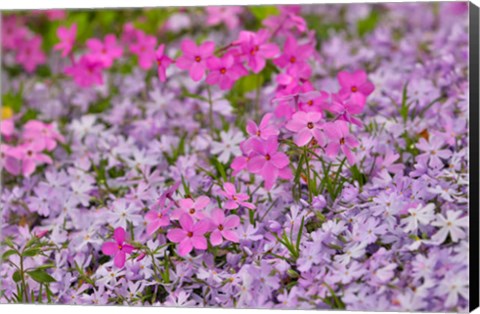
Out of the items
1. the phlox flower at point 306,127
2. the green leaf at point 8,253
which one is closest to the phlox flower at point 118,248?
the green leaf at point 8,253

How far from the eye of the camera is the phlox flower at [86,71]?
3.05 m

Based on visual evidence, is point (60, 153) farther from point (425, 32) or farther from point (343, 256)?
point (425, 32)

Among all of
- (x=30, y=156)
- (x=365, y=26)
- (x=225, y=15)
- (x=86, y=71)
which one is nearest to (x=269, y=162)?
(x=30, y=156)

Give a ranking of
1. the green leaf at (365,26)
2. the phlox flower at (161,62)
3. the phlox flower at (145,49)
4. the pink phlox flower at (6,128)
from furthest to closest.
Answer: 1. the green leaf at (365,26)
2. the phlox flower at (145,49)
3. the pink phlox flower at (6,128)
4. the phlox flower at (161,62)

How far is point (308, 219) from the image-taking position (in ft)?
7.55

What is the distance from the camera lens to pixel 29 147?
9.27 feet

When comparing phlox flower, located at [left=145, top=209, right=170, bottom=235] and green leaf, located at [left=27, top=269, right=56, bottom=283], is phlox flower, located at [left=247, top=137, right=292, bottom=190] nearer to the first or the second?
phlox flower, located at [left=145, top=209, right=170, bottom=235]

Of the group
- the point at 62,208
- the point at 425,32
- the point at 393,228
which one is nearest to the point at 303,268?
→ the point at 393,228

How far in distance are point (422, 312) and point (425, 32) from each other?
1.63m

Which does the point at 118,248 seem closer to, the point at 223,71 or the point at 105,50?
the point at 223,71

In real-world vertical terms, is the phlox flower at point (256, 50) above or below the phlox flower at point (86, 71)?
above

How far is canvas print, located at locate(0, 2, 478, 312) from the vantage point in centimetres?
221

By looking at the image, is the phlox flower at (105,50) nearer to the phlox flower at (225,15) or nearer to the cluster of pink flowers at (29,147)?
the cluster of pink flowers at (29,147)

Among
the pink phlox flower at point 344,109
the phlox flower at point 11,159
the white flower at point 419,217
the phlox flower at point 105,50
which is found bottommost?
the white flower at point 419,217
